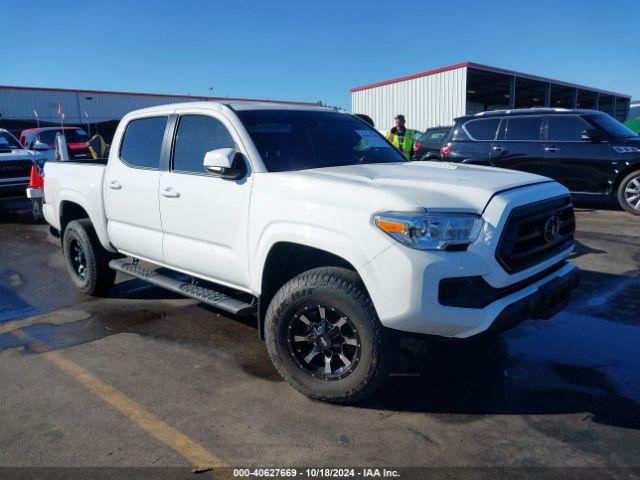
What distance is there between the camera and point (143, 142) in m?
4.77

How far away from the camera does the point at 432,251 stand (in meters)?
2.75

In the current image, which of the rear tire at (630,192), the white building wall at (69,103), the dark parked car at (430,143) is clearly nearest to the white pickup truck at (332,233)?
the rear tire at (630,192)

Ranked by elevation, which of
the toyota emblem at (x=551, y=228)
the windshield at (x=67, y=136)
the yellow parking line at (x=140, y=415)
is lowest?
the yellow parking line at (x=140, y=415)

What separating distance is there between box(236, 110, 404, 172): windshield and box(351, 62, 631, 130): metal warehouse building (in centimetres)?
1950

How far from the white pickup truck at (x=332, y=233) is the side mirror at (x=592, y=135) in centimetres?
644

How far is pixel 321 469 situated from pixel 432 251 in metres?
1.23

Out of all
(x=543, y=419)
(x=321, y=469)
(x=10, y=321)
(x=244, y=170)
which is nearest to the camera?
(x=321, y=469)

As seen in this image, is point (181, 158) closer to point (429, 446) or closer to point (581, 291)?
point (429, 446)

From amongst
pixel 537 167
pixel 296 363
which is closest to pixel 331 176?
pixel 296 363

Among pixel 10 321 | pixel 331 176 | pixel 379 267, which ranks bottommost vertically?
pixel 10 321

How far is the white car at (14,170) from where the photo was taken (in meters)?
11.8

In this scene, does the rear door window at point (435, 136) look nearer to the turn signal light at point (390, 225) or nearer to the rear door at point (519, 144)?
the rear door at point (519, 144)

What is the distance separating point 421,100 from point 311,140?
21.6 metres

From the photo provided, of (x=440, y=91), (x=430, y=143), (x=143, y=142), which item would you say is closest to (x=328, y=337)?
(x=143, y=142)
